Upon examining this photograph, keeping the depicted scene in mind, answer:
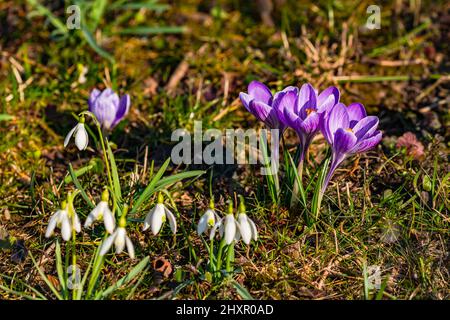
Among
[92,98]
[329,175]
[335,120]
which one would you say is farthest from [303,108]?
[92,98]

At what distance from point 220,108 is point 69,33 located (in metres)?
1.08

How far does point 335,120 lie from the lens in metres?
2.31

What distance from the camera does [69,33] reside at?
371cm

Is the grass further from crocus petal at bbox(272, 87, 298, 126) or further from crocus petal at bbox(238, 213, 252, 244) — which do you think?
crocus petal at bbox(272, 87, 298, 126)

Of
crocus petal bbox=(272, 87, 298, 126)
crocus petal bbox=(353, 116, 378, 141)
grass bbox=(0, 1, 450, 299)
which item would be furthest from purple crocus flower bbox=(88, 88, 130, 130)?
crocus petal bbox=(353, 116, 378, 141)

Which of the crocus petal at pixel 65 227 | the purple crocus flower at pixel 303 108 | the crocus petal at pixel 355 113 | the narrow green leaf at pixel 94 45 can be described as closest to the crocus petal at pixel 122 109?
the narrow green leaf at pixel 94 45

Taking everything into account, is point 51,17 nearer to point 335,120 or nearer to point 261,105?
point 261,105

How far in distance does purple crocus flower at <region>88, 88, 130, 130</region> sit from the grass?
0.17 metres

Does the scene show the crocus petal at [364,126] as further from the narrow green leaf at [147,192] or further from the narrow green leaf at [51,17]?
the narrow green leaf at [51,17]

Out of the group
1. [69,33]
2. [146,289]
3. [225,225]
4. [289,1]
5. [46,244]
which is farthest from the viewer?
[289,1]

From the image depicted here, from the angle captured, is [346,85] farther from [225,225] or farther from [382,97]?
[225,225]

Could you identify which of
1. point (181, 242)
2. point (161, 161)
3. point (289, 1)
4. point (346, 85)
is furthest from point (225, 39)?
point (181, 242)

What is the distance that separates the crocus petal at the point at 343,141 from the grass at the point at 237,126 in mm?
287

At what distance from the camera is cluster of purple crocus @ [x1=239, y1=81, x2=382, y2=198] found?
7.49 ft
